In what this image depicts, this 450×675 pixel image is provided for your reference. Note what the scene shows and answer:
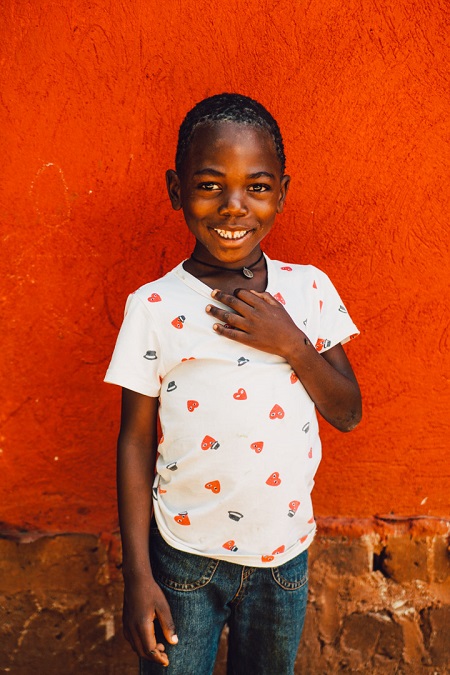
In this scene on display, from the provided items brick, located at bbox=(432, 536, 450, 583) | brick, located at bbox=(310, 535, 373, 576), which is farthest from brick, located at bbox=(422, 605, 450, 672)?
brick, located at bbox=(310, 535, 373, 576)

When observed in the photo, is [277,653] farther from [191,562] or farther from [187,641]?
[191,562]

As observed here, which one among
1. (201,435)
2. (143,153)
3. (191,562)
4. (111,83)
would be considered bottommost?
(191,562)

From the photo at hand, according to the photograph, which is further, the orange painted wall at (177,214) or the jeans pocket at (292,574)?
the orange painted wall at (177,214)

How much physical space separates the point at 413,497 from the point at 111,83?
1731 mm

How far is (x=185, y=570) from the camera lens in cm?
168

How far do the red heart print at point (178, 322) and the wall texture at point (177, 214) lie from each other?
22.8 inches

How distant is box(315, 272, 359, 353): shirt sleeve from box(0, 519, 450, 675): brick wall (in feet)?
2.79

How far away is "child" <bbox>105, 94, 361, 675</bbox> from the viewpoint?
1637 millimetres

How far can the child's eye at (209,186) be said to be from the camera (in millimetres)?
1666

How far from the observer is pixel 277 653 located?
5.82 ft

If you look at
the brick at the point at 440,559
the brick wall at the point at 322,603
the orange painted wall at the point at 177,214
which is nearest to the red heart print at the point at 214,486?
the orange painted wall at the point at 177,214

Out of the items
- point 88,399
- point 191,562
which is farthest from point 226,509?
point 88,399

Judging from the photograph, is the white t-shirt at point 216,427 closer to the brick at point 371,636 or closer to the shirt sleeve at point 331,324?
the shirt sleeve at point 331,324

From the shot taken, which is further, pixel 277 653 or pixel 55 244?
pixel 55 244
